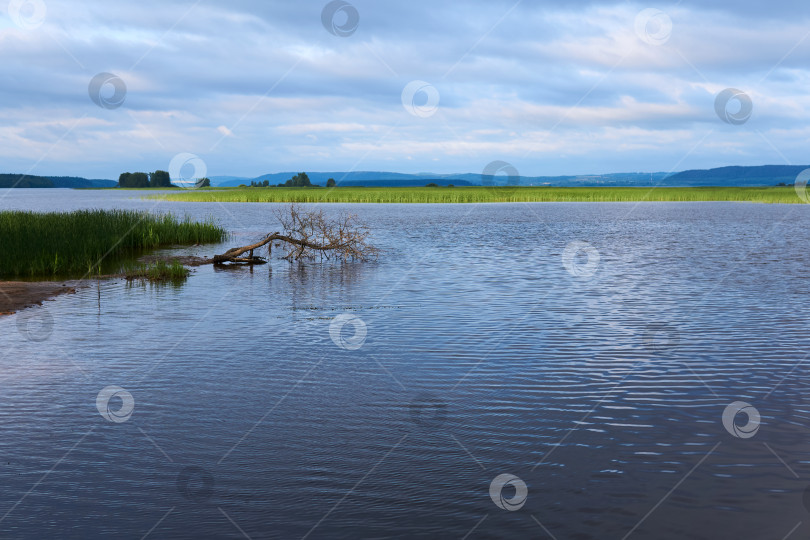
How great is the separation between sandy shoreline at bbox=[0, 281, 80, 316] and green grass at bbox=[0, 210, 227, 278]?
188 cm

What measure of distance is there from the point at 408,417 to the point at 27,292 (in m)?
16.3

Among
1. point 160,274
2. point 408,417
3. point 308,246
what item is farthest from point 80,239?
point 408,417

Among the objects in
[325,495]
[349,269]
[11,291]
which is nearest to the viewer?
[325,495]

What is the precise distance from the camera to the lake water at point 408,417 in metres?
7.01

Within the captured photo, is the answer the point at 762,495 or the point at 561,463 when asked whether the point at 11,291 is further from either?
the point at 762,495

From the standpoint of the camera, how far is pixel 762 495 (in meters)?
7.39

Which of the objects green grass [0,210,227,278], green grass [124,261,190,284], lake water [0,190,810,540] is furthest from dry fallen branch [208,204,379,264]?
lake water [0,190,810,540]

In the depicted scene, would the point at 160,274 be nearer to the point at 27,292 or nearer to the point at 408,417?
the point at 27,292

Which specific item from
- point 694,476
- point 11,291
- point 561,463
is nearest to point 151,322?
point 11,291

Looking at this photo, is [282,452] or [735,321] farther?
[735,321]

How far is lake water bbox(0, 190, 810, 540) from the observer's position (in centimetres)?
701

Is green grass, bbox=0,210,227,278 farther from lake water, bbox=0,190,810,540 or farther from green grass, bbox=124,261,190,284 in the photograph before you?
lake water, bbox=0,190,810,540

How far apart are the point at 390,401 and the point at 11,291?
15.8m

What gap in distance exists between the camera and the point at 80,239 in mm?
31094
